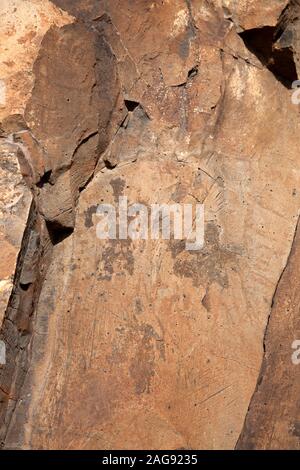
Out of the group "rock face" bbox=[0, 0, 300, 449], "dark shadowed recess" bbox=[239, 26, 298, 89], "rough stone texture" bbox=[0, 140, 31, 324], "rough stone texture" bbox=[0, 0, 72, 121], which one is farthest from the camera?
"dark shadowed recess" bbox=[239, 26, 298, 89]

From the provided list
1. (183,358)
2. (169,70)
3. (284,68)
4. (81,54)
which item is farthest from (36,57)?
(183,358)

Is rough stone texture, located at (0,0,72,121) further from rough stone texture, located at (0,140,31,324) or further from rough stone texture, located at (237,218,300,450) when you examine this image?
rough stone texture, located at (237,218,300,450)

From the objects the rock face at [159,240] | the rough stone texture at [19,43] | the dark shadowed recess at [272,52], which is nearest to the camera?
the rock face at [159,240]

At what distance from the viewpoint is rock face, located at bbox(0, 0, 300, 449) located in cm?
474

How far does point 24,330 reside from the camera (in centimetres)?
479

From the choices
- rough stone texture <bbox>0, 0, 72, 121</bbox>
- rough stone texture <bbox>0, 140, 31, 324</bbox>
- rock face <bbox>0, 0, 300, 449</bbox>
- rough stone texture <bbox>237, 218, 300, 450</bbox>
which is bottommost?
rough stone texture <bbox>237, 218, 300, 450</bbox>

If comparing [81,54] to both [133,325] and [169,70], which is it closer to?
[169,70]

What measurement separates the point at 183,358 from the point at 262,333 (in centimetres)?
42

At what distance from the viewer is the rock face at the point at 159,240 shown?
4742 millimetres

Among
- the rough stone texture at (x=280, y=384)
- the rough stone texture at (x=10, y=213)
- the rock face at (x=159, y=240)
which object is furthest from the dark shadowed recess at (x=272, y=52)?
the rough stone texture at (x=10, y=213)

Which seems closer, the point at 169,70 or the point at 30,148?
the point at 30,148

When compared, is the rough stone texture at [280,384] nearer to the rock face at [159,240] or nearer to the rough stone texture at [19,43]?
the rock face at [159,240]

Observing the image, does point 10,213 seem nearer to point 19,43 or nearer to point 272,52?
point 19,43

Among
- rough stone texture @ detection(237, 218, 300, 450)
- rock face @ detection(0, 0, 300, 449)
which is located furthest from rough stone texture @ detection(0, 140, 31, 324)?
rough stone texture @ detection(237, 218, 300, 450)
